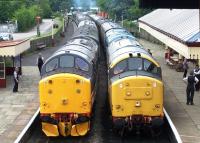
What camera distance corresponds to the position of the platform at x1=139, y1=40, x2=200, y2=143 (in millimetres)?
16487

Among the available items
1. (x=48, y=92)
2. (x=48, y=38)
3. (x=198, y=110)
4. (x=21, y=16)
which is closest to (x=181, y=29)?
(x=198, y=110)

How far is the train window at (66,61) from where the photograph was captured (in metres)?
16.9

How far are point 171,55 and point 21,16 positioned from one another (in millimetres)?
37299

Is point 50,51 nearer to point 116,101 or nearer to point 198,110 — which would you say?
point 198,110

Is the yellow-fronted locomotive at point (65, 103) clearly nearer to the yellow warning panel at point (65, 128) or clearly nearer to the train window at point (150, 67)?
the yellow warning panel at point (65, 128)

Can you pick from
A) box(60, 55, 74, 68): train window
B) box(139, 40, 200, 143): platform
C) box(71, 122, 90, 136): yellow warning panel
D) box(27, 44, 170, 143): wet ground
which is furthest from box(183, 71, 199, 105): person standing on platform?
box(71, 122, 90, 136): yellow warning panel

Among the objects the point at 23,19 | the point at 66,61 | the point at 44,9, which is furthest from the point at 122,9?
the point at 66,61

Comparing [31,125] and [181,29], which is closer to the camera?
[31,125]

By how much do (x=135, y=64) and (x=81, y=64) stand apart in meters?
1.85

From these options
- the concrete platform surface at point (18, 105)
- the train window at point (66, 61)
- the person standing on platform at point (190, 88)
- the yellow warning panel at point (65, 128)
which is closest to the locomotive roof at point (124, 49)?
the train window at point (66, 61)

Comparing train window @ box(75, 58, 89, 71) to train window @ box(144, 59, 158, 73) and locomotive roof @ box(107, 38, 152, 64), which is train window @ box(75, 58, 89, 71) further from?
train window @ box(144, 59, 158, 73)

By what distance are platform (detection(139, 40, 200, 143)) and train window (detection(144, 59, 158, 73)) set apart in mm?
2164

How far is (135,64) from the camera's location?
16797 millimetres

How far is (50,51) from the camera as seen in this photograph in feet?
139
